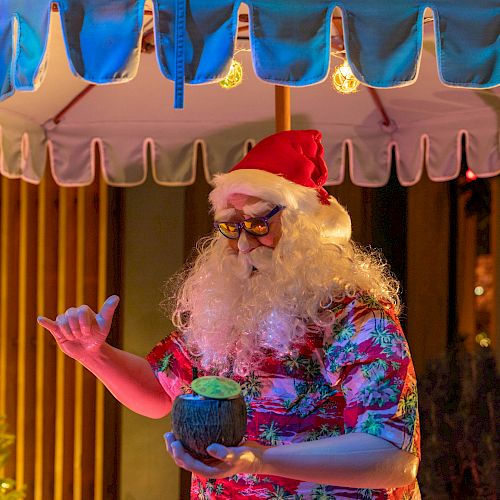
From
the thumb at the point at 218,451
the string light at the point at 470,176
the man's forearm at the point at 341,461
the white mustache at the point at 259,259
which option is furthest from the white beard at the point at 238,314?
the string light at the point at 470,176

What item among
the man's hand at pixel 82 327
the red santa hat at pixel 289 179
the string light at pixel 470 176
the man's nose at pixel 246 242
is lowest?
the man's hand at pixel 82 327

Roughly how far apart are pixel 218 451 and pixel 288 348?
531 mm

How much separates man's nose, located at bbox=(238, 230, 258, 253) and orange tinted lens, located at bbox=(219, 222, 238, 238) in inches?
0.9

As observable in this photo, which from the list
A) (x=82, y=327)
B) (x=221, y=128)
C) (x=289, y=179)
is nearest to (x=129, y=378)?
(x=82, y=327)

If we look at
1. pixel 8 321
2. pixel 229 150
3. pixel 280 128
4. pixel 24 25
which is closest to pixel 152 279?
pixel 8 321

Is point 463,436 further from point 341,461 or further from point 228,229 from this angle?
point 341,461

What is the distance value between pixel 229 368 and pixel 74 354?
1.53ft

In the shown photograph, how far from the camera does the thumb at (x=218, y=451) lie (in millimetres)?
1822

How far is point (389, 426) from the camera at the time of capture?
2016 mm

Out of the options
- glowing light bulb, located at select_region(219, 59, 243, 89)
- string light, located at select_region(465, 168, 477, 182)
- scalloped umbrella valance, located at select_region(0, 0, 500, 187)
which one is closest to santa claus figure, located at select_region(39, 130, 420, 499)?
glowing light bulb, located at select_region(219, 59, 243, 89)

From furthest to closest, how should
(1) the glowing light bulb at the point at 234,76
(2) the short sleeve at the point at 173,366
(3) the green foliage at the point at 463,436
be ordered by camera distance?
1. (3) the green foliage at the point at 463,436
2. (1) the glowing light bulb at the point at 234,76
3. (2) the short sleeve at the point at 173,366

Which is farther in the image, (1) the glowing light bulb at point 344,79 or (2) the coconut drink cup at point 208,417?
(1) the glowing light bulb at point 344,79

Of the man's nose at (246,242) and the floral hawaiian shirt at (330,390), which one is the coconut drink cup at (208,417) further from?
the man's nose at (246,242)

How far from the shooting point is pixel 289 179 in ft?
8.36
